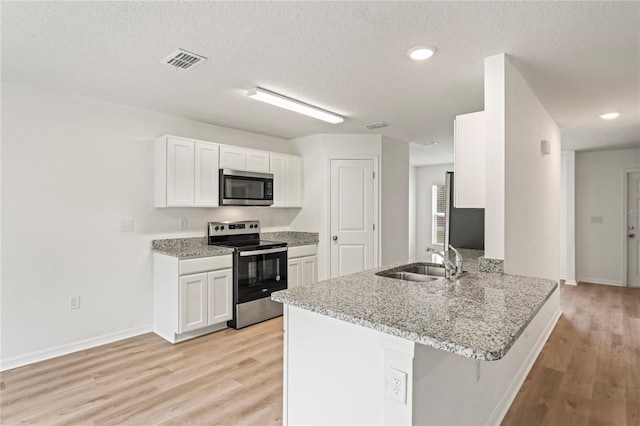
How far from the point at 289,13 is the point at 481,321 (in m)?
1.70

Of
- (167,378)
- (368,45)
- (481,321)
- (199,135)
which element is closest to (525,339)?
(481,321)

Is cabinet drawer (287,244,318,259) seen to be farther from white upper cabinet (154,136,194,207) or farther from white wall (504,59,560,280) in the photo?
white wall (504,59,560,280)

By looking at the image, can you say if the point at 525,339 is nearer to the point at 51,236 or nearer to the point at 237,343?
the point at 237,343

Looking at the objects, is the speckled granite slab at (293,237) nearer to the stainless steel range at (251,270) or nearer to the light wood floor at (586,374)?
the stainless steel range at (251,270)

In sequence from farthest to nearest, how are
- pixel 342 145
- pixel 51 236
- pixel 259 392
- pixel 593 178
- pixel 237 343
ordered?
1. pixel 593 178
2. pixel 342 145
3. pixel 237 343
4. pixel 51 236
5. pixel 259 392

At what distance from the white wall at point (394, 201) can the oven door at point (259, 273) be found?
148 cm

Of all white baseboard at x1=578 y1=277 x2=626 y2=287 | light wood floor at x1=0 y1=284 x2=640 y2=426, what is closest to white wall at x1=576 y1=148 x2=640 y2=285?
white baseboard at x1=578 y1=277 x2=626 y2=287

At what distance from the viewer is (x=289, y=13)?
1.80 meters

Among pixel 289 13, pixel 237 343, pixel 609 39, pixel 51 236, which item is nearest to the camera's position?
pixel 289 13

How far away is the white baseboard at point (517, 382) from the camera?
220 cm

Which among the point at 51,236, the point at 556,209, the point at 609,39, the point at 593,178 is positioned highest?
the point at 609,39

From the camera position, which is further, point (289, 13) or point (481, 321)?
point (289, 13)

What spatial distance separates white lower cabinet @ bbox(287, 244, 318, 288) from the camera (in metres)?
4.45

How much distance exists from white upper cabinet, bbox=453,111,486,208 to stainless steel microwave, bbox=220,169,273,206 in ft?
8.17
